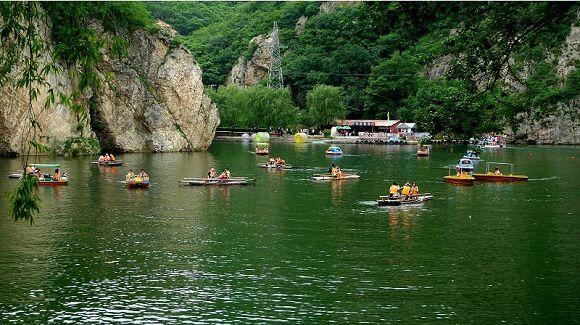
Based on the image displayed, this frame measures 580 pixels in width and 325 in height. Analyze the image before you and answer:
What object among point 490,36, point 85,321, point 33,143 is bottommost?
point 85,321

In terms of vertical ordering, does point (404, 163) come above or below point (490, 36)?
below

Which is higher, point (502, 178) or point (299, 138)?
point (299, 138)

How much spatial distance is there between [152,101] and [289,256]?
→ 78818 mm

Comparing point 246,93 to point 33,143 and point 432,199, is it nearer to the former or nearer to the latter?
point 432,199

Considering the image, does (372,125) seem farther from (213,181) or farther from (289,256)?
(289,256)

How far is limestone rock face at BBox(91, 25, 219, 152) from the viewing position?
106 m

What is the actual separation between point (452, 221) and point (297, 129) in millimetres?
122537

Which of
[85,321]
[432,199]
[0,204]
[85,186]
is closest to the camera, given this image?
[85,321]

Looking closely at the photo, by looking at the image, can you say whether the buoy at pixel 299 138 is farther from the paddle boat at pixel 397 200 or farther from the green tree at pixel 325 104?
the paddle boat at pixel 397 200

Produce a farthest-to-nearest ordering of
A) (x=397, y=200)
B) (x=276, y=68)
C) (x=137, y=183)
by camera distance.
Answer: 1. (x=276, y=68)
2. (x=137, y=183)
3. (x=397, y=200)

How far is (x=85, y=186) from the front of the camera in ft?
200

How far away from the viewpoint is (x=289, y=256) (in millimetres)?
35250

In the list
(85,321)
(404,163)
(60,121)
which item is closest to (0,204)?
(85,321)

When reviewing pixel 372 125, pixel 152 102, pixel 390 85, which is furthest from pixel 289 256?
pixel 390 85
